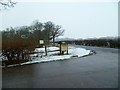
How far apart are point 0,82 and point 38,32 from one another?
4404 centimetres

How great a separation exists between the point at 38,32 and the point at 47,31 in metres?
4.20

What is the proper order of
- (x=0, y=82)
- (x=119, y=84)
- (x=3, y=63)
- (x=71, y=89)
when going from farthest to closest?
(x=3, y=63) < (x=0, y=82) < (x=119, y=84) < (x=71, y=89)

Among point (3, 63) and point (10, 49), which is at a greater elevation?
point (10, 49)

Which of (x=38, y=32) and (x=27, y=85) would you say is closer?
(x=27, y=85)

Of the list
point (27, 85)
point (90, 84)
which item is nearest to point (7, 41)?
point (27, 85)

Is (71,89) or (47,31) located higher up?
(47,31)

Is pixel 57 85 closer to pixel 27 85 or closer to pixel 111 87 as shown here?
pixel 27 85

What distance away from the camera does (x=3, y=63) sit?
622 inches

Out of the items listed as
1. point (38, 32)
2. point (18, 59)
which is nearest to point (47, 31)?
point (38, 32)

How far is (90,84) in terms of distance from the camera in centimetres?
810

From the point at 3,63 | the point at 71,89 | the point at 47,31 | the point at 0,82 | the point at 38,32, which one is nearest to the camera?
the point at 71,89

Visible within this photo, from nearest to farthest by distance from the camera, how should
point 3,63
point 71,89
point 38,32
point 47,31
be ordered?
point 71,89
point 3,63
point 38,32
point 47,31

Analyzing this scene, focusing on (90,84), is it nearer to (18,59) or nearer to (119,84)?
(119,84)

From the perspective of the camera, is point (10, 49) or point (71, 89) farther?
point (10, 49)
